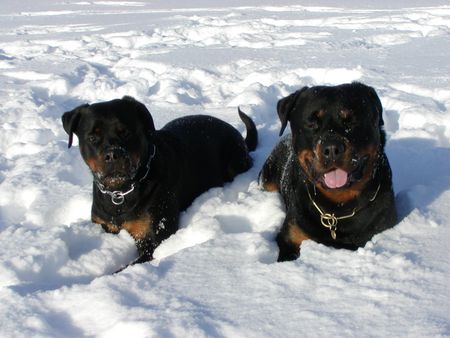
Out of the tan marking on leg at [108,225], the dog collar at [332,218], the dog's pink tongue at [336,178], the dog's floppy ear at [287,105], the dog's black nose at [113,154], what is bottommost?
the tan marking on leg at [108,225]

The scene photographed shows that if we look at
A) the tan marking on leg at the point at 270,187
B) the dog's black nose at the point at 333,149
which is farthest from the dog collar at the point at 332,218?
the tan marking on leg at the point at 270,187

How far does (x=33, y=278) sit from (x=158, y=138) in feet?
4.58

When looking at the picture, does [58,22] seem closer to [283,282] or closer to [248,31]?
[248,31]

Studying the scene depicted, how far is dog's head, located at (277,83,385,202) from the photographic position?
8.79ft

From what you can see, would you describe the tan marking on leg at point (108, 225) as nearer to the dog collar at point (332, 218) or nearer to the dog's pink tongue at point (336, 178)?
the dog collar at point (332, 218)

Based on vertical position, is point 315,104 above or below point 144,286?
above

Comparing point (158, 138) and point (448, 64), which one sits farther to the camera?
point (448, 64)

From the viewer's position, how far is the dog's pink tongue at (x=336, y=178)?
2746 millimetres

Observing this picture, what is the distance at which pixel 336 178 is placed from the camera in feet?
9.08

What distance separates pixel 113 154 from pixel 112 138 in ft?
0.52

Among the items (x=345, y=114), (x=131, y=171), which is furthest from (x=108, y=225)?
(x=345, y=114)

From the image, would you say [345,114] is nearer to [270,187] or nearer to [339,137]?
[339,137]

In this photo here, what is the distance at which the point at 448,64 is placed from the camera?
7266 mm

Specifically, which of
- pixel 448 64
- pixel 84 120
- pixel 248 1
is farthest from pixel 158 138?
pixel 248 1
